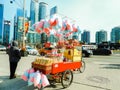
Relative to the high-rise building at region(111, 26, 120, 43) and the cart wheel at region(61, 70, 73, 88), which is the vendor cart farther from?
the high-rise building at region(111, 26, 120, 43)

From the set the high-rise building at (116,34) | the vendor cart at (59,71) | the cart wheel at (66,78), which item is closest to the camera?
the vendor cart at (59,71)

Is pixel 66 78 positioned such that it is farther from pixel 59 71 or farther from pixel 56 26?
pixel 56 26

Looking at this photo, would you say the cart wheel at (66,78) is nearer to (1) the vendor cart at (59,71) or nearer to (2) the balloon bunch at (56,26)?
(1) the vendor cart at (59,71)

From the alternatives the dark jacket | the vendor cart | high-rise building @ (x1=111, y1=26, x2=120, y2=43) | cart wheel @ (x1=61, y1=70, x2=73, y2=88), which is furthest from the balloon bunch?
high-rise building @ (x1=111, y1=26, x2=120, y2=43)


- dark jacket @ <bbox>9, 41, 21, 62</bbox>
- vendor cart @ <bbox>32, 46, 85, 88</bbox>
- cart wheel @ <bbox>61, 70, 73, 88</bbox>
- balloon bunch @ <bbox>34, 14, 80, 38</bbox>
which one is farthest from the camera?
dark jacket @ <bbox>9, 41, 21, 62</bbox>

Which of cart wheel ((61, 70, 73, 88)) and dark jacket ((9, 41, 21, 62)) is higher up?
dark jacket ((9, 41, 21, 62))

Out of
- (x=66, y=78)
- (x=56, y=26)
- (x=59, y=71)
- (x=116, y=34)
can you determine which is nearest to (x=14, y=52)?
(x=56, y=26)

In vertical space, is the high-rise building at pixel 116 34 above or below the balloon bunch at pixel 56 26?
above

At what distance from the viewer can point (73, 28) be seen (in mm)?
10914

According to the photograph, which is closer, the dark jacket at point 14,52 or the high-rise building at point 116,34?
the dark jacket at point 14,52

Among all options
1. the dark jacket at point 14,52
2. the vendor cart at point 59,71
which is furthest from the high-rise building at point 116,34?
the vendor cart at point 59,71

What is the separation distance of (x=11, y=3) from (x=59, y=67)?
96.3 ft

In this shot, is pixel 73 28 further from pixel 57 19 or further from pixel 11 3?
pixel 11 3

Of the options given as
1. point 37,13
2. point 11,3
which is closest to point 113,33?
point 37,13
